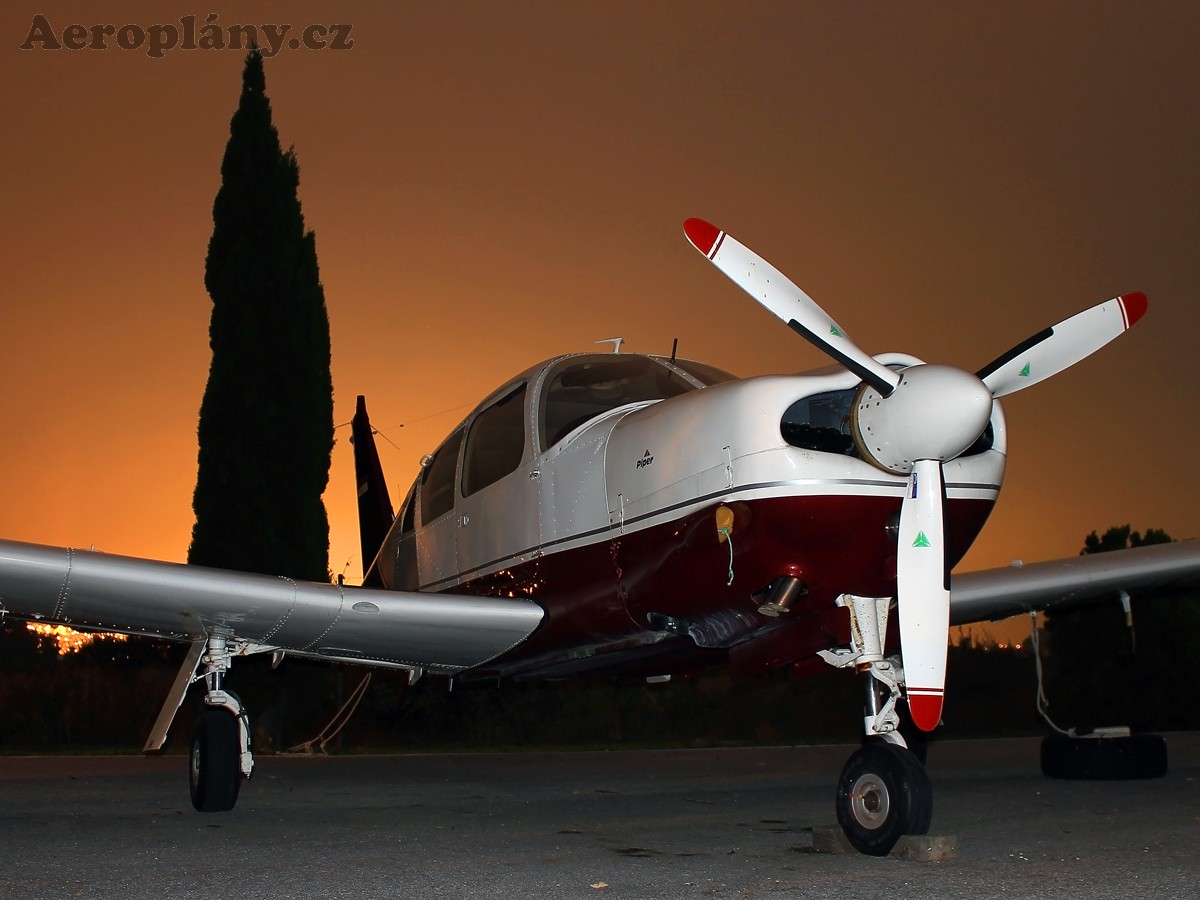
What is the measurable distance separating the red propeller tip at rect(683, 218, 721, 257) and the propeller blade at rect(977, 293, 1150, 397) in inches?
53.9

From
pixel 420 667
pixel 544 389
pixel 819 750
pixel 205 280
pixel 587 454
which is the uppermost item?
pixel 205 280

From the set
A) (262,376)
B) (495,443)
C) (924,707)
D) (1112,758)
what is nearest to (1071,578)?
(1112,758)

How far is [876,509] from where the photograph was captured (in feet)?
16.6

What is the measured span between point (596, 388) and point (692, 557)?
5.57 ft

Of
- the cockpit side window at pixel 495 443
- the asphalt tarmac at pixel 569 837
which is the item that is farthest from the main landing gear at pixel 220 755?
the cockpit side window at pixel 495 443

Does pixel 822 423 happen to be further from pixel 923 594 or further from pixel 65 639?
pixel 65 639

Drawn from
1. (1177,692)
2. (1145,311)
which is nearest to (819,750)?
(1177,692)

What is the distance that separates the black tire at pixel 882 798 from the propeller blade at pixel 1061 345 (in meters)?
1.71

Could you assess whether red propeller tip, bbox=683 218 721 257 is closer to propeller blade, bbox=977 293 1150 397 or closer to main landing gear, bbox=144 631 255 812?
propeller blade, bbox=977 293 1150 397

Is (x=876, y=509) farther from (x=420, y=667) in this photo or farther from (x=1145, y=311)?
(x=420, y=667)

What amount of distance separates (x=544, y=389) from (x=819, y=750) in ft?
28.6

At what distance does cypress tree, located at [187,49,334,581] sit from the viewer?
16.2 m

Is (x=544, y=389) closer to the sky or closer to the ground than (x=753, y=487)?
closer to the sky

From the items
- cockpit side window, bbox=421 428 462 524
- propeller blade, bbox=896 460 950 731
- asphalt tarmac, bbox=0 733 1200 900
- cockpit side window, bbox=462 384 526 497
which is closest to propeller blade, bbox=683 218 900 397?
propeller blade, bbox=896 460 950 731
